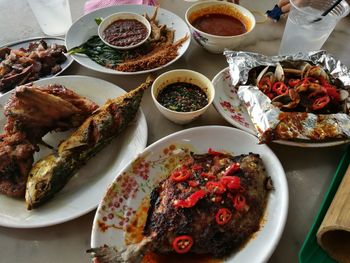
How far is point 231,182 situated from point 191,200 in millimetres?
165

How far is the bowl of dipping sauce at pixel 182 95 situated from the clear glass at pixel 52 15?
3.12ft

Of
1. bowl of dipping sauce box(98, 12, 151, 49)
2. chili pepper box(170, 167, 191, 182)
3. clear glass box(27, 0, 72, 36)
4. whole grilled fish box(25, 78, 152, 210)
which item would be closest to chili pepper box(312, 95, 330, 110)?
chili pepper box(170, 167, 191, 182)

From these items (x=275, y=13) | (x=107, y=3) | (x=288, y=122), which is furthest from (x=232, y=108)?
(x=107, y=3)

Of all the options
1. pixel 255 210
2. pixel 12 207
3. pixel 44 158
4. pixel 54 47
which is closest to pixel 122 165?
pixel 44 158

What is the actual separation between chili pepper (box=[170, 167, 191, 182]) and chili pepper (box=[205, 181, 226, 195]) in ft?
0.29

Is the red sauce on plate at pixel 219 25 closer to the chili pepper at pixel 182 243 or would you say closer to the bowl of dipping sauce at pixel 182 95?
the bowl of dipping sauce at pixel 182 95

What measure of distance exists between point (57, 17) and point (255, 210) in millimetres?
1701

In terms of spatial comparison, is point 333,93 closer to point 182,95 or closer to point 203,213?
point 182,95

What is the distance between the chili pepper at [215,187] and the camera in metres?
1.07

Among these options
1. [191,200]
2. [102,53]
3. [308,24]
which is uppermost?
[308,24]

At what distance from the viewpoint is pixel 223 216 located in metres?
1.03

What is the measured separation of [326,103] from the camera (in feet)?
4.56

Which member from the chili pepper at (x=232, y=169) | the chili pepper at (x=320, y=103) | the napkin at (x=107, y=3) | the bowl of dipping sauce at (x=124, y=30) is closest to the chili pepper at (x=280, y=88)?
the chili pepper at (x=320, y=103)

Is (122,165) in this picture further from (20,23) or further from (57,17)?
(20,23)
